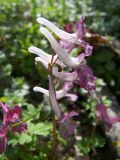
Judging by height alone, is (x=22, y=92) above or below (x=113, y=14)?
below

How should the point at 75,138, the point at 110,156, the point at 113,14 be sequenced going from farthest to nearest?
the point at 113,14 → the point at 75,138 → the point at 110,156

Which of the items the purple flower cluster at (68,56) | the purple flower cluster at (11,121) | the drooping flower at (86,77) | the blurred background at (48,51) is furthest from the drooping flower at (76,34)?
the blurred background at (48,51)

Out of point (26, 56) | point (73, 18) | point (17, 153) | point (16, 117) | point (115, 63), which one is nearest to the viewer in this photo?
point (16, 117)

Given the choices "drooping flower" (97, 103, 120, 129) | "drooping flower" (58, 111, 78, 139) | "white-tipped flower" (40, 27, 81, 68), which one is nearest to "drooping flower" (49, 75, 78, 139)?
"drooping flower" (58, 111, 78, 139)

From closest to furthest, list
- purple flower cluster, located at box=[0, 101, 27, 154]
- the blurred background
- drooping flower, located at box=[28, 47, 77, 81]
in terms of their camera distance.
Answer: drooping flower, located at box=[28, 47, 77, 81], purple flower cluster, located at box=[0, 101, 27, 154], the blurred background

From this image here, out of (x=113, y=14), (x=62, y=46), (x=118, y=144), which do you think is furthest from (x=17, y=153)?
(x=113, y=14)

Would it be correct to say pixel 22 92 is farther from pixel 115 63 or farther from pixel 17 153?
pixel 115 63

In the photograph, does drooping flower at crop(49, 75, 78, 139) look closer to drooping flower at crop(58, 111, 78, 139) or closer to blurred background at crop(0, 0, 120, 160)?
drooping flower at crop(58, 111, 78, 139)

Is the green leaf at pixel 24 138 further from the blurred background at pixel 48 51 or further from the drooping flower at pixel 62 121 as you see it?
the drooping flower at pixel 62 121
